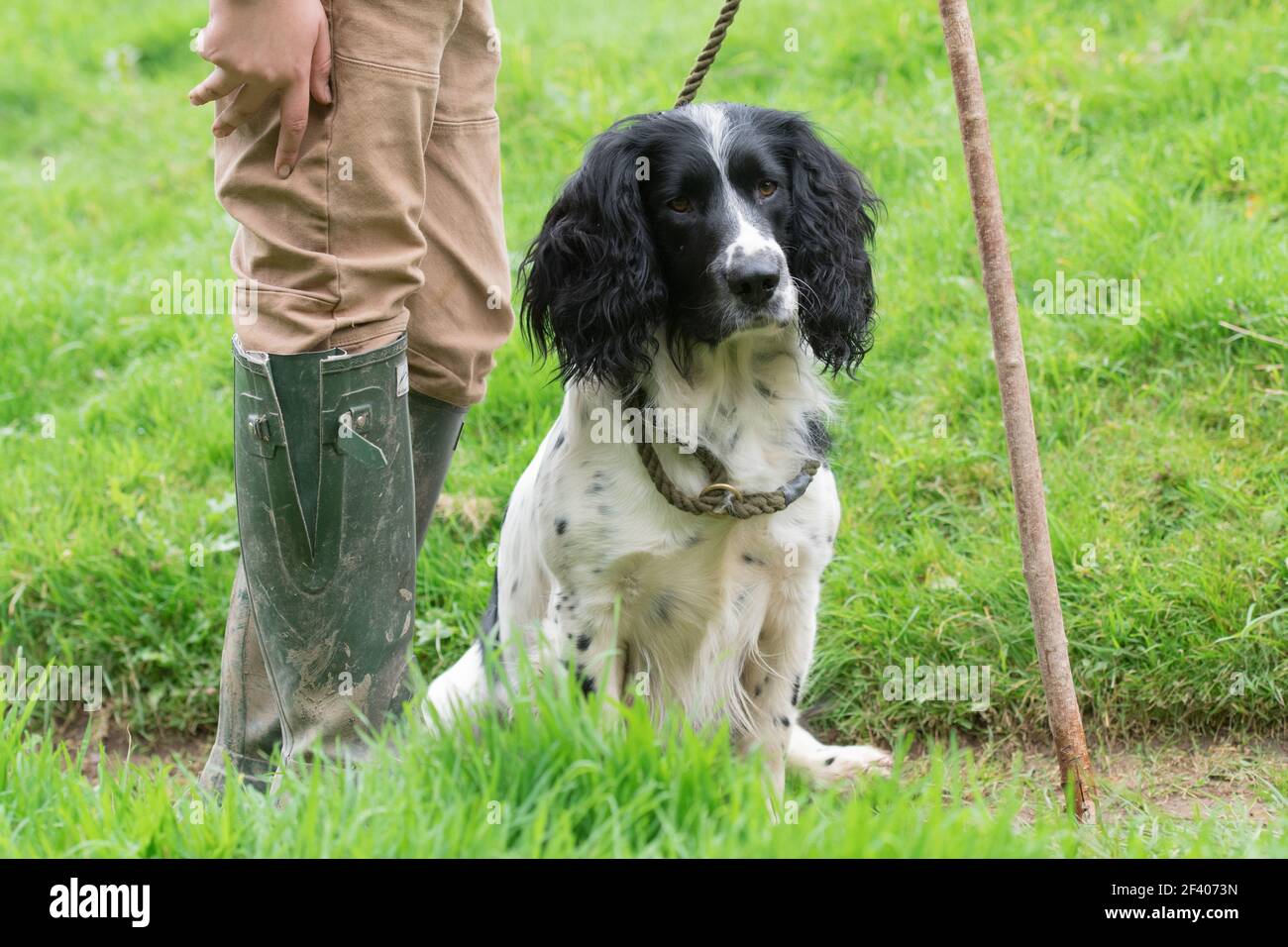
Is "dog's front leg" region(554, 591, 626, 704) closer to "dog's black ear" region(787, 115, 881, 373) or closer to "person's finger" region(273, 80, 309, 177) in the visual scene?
"dog's black ear" region(787, 115, 881, 373)

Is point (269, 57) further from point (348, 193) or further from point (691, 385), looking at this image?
point (691, 385)

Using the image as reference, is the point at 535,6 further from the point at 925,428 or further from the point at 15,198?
the point at 925,428

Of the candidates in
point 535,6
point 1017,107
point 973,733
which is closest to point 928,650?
point 973,733

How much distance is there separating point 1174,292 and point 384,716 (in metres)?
2.75

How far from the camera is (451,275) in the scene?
9.63 feet

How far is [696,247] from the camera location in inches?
114

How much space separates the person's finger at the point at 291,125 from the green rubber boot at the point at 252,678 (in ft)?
2.13

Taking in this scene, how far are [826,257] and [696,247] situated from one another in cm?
32

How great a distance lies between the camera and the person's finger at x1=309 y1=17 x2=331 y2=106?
246 cm

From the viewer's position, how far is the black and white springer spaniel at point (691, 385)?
292 centimetres

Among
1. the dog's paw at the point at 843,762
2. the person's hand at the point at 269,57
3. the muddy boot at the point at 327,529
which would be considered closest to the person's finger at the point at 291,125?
the person's hand at the point at 269,57

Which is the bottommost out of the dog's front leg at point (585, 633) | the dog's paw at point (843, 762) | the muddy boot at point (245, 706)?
the dog's paw at point (843, 762)

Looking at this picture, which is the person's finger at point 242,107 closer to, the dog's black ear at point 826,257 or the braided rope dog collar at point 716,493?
the braided rope dog collar at point 716,493

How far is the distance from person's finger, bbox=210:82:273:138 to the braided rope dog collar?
0.98 m
